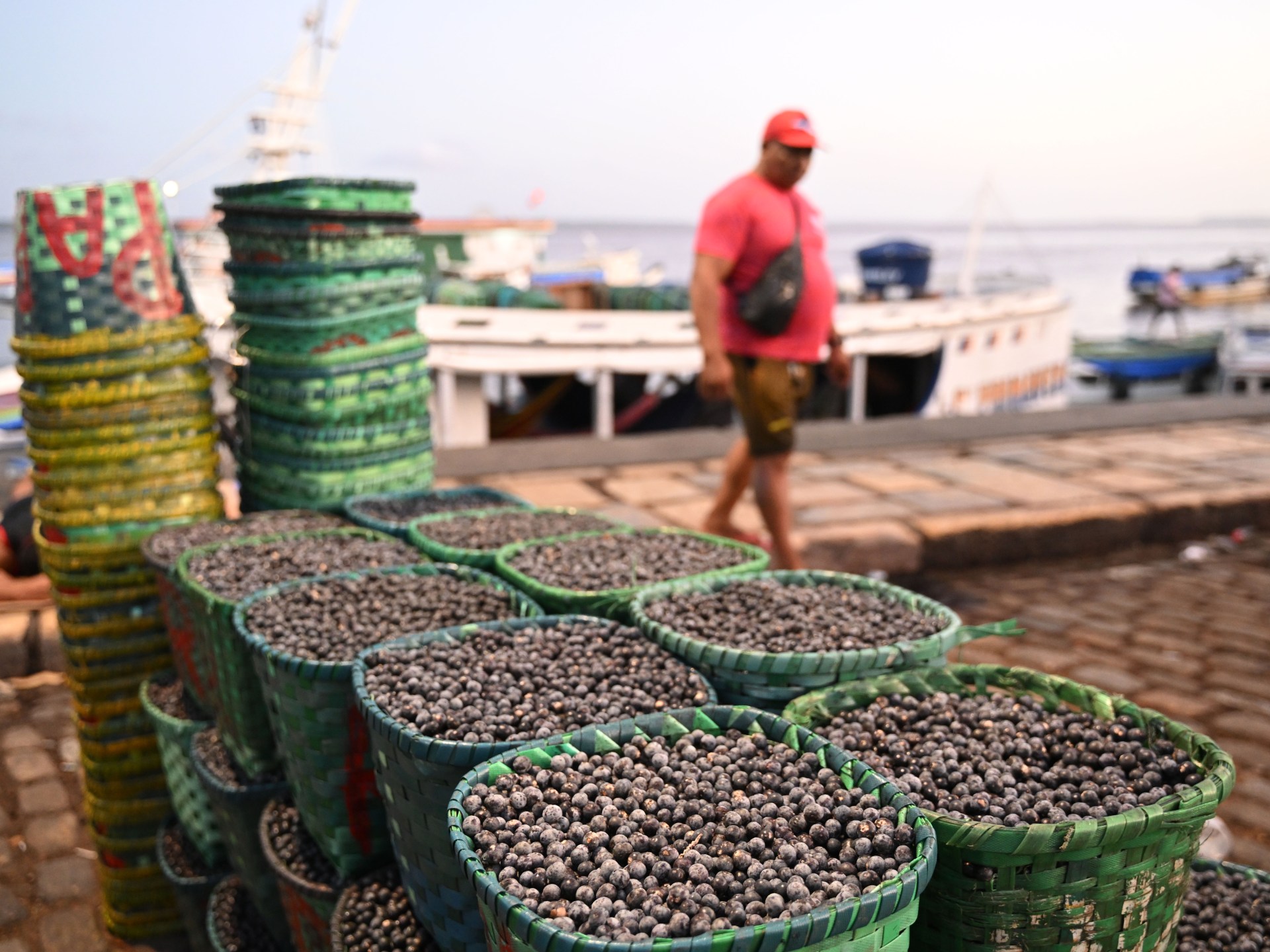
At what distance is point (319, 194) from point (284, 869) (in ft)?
5.82

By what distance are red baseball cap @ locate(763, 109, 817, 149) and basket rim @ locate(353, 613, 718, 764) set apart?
2431mm

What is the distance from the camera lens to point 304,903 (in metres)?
2.02

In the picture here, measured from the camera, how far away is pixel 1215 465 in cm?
675

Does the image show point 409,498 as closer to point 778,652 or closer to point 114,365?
point 114,365

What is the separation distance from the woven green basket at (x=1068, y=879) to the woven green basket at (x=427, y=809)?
523mm

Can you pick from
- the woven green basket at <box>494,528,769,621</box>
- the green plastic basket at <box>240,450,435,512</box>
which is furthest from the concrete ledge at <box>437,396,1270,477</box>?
the woven green basket at <box>494,528,769,621</box>

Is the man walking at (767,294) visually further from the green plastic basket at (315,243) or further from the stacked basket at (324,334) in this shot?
the green plastic basket at (315,243)

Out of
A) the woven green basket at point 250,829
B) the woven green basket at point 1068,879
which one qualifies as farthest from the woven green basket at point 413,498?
the woven green basket at point 1068,879

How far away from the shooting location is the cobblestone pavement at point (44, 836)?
2758mm

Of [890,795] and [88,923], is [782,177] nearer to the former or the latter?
[890,795]

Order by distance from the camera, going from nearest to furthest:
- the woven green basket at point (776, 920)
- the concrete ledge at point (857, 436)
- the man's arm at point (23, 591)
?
the woven green basket at point (776, 920)
the man's arm at point (23, 591)
the concrete ledge at point (857, 436)

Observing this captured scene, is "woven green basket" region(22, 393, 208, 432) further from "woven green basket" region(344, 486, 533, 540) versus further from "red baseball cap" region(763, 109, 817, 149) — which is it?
"red baseball cap" region(763, 109, 817, 149)

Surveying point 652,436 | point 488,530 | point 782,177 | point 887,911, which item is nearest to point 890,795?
point 887,911

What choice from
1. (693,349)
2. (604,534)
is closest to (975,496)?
(604,534)
